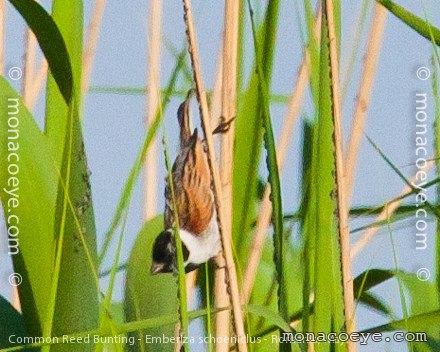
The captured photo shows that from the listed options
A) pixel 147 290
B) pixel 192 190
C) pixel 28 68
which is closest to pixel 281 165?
pixel 192 190

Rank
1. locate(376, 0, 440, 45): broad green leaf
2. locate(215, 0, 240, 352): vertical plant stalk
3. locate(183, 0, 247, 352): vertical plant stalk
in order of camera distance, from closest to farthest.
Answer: locate(183, 0, 247, 352): vertical plant stalk
locate(376, 0, 440, 45): broad green leaf
locate(215, 0, 240, 352): vertical plant stalk

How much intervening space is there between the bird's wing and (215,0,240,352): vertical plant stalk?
64 mm

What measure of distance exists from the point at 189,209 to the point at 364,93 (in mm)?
252

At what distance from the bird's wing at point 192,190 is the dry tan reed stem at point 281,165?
0.07m

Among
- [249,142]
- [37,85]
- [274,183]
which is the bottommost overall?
[274,183]

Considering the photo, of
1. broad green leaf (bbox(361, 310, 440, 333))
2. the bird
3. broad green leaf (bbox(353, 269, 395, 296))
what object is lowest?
broad green leaf (bbox(361, 310, 440, 333))

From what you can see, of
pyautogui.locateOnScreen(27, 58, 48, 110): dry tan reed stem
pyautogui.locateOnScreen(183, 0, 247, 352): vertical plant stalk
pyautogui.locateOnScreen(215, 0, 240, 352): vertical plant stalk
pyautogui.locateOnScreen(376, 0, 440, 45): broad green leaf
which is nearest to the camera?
pyautogui.locateOnScreen(183, 0, 247, 352): vertical plant stalk

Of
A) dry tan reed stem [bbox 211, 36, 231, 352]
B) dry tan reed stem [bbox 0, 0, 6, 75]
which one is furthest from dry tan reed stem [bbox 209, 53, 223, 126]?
dry tan reed stem [bbox 0, 0, 6, 75]

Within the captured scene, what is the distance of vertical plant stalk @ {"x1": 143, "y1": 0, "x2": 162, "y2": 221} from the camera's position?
89 centimetres

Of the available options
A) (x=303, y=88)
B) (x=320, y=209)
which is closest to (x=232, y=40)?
(x=303, y=88)

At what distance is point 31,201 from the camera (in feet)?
2.36

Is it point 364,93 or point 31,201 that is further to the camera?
point 364,93

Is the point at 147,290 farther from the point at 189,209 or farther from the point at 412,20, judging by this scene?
the point at 412,20

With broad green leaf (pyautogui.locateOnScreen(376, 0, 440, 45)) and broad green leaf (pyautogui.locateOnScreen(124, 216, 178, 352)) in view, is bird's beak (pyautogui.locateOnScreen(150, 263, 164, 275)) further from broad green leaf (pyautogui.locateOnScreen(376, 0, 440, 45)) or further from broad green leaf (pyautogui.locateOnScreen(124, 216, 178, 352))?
broad green leaf (pyautogui.locateOnScreen(376, 0, 440, 45))
